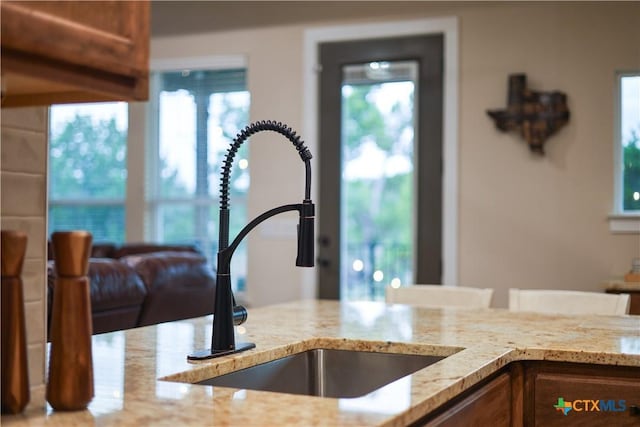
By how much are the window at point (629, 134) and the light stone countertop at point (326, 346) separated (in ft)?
8.03

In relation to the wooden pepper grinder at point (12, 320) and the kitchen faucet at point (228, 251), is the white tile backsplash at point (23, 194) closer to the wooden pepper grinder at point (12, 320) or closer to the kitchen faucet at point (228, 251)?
the wooden pepper grinder at point (12, 320)

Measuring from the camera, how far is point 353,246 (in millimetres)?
5305

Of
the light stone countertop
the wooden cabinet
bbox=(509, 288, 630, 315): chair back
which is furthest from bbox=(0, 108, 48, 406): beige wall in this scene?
bbox=(509, 288, 630, 315): chair back

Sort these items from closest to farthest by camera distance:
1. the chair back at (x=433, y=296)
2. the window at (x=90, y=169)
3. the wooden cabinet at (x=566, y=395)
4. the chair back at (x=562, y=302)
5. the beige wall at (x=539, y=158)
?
the wooden cabinet at (x=566, y=395) → the chair back at (x=562, y=302) → the chair back at (x=433, y=296) → the beige wall at (x=539, y=158) → the window at (x=90, y=169)

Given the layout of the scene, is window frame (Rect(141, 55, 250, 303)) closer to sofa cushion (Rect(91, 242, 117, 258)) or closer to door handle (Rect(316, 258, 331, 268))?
sofa cushion (Rect(91, 242, 117, 258))

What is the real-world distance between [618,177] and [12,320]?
168 inches

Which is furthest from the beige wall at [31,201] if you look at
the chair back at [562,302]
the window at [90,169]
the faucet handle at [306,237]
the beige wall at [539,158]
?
the window at [90,169]

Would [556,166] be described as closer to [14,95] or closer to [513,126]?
[513,126]

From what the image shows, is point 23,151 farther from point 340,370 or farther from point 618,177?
point 618,177

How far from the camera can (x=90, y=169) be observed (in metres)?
6.29

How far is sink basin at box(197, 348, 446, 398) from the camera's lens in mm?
1913

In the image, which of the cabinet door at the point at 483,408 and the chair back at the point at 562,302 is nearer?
the cabinet door at the point at 483,408

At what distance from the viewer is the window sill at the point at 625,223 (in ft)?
15.3

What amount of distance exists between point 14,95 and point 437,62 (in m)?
4.18
